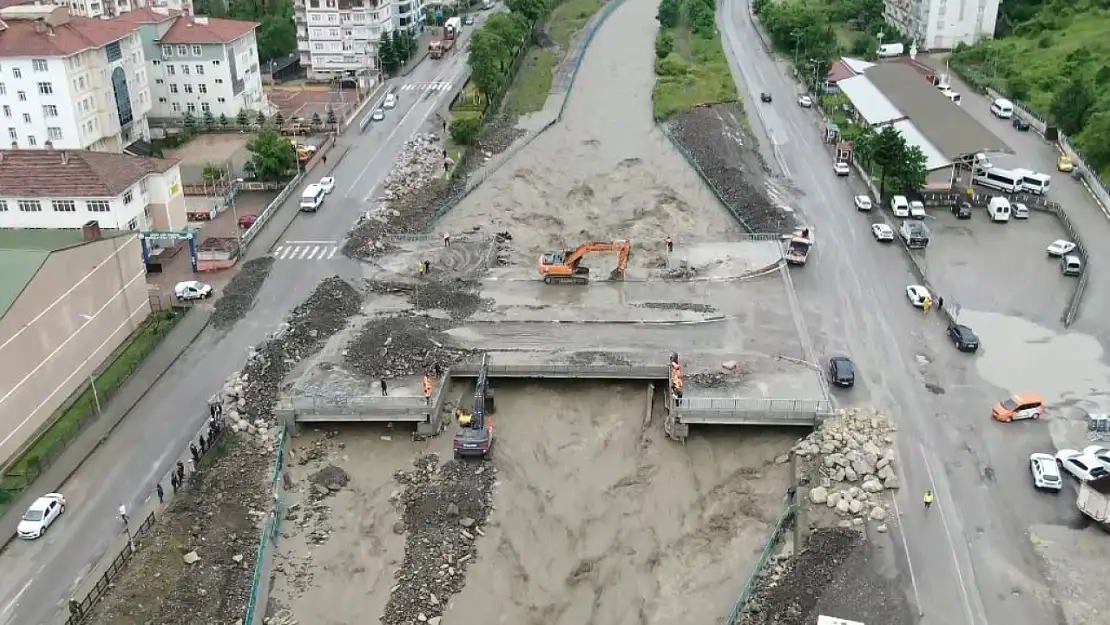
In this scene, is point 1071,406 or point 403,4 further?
point 403,4

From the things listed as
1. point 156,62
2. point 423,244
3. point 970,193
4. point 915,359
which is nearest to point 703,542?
point 915,359

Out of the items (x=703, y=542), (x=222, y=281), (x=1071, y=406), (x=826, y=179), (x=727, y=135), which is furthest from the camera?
(x=727, y=135)

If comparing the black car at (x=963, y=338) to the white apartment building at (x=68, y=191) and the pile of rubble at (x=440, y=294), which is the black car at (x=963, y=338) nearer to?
the pile of rubble at (x=440, y=294)

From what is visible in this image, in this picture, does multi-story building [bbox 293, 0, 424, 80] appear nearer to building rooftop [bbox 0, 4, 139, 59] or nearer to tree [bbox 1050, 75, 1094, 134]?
building rooftop [bbox 0, 4, 139, 59]

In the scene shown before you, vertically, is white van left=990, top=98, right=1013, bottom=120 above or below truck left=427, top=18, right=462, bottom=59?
below

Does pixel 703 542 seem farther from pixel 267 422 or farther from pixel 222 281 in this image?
pixel 222 281

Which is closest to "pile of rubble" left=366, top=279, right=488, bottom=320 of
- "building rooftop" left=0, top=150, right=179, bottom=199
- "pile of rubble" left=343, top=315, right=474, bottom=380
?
"pile of rubble" left=343, top=315, right=474, bottom=380

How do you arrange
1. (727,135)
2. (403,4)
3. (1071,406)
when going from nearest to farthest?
(1071,406), (727,135), (403,4)

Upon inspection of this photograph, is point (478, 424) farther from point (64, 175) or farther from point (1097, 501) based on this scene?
point (64, 175)
